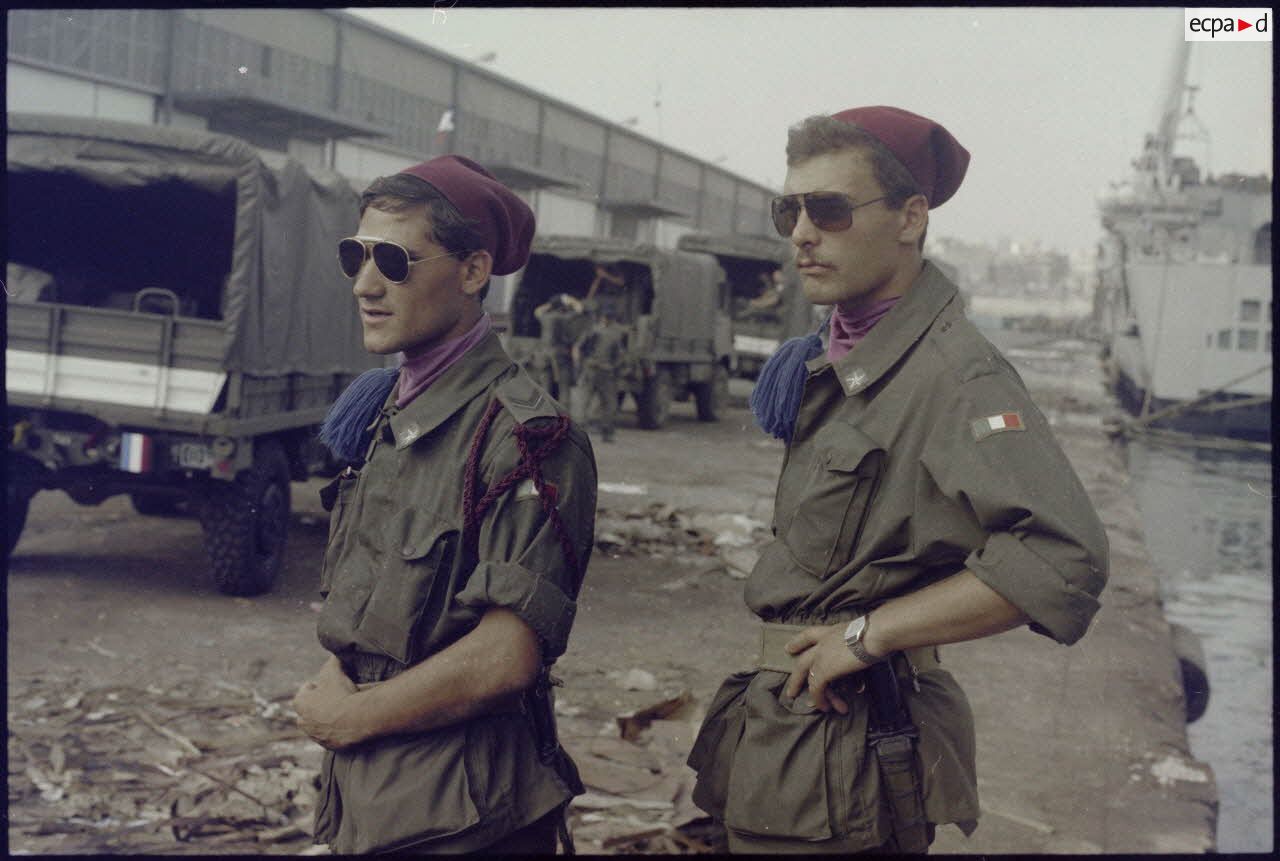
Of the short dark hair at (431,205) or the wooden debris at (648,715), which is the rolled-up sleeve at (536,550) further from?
the wooden debris at (648,715)

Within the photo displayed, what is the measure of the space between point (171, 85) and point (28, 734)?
14048 mm

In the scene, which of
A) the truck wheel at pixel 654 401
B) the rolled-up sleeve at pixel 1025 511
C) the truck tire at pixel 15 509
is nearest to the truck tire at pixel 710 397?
the truck wheel at pixel 654 401

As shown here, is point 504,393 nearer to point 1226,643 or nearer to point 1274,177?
point 1274,177

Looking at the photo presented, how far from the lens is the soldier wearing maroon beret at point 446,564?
2148 millimetres

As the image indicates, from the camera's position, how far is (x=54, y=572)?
309 inches

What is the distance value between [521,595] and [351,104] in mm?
18964

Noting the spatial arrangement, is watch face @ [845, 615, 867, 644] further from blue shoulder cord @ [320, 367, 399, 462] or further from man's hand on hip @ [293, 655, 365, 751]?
blue shoulder cord @ [320, 367, 399, 462]

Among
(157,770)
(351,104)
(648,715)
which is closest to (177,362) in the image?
(157,770)

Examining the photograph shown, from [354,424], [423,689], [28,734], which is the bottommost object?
[28,734]

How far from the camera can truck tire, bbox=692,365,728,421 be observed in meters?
20.3

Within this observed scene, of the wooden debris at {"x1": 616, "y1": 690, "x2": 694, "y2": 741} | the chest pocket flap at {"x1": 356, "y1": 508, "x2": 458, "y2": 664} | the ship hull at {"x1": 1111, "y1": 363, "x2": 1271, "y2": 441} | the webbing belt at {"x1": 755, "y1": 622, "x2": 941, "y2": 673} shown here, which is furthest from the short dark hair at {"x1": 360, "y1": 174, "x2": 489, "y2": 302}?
the ship hull at {"x1": 1111, "y1": 363, "x2": 1271, "y2": 441}

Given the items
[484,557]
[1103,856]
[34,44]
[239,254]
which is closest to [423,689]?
[484,557]

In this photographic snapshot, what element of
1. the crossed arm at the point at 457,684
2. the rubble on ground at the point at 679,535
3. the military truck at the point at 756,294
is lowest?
the rubble on ground at the point at 679,535

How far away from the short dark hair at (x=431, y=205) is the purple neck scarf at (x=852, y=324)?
70cm
